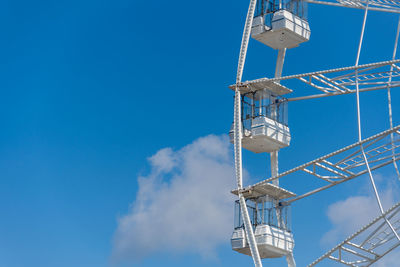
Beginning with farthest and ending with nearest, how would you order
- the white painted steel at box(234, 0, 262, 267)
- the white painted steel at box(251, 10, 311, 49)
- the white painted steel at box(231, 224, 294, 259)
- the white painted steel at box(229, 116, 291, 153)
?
the white painted steel at box(251, 10, 311, 49) < the white painted steel at box(229, 116, 291, 153) < the white painted steel at box(231, 224, 294, 259) < the white painted steel at box(234, 0, 262, 267)

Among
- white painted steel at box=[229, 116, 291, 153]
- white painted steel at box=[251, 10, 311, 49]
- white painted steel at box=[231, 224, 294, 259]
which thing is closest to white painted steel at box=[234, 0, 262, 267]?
white painted steel at box=[231, 224, 294, 259]

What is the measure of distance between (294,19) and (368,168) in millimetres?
11045

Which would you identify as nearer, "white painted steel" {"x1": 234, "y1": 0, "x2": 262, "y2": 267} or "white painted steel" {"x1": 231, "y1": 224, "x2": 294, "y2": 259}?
"white painted steel" {"x1": 234, "y1": 0, "x2": 262, "y2": 267}

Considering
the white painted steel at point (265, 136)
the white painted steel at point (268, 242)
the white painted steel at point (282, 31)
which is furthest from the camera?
the white painted steel at point (282, 31)

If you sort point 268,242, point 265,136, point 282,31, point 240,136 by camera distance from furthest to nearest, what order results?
point 282,31
point 265,136
point 240,136
point 268,242

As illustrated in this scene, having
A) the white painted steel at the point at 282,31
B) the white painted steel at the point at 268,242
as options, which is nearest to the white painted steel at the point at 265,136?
the white painted steel at the point at 282,31

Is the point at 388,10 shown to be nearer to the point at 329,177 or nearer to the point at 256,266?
the point at 329,177

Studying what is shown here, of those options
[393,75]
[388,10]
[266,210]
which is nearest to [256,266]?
[266,210]

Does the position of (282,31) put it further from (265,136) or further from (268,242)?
(268,242)

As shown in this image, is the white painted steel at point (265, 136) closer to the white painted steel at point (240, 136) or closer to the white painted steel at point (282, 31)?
the white painted steel at point (240, 136)

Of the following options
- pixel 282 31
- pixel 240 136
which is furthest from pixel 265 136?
pixel 282 31

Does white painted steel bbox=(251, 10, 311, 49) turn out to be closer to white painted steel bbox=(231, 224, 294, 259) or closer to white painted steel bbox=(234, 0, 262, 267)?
white painted steel bbox=(234, 0, 262, 267)

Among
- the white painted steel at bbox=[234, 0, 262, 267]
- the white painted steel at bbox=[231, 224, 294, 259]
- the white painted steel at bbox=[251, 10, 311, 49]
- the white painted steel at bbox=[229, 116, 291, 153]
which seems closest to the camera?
the white painted steel at bbox=[234, 0, 262, 267]

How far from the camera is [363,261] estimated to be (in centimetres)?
3900
